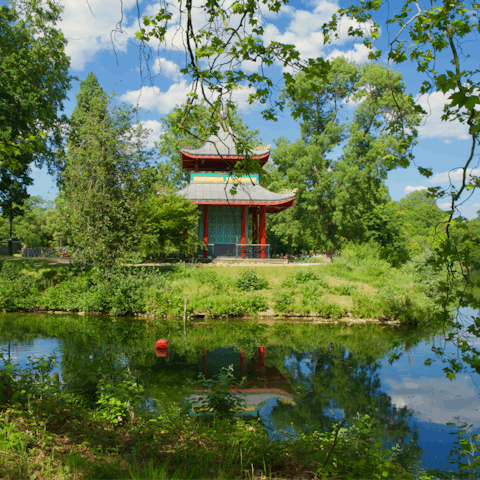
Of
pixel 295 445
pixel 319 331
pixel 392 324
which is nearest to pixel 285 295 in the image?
pixel 319 331

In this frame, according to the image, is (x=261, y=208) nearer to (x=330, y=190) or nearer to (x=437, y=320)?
(x=330, y=190)

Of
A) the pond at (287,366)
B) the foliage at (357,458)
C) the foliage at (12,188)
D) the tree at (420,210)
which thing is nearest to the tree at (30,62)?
the foliage at (12,188)

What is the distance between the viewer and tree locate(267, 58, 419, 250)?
27625 mm

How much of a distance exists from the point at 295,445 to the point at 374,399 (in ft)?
11.9

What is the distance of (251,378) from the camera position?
8.62 meters

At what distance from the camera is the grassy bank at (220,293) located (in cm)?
1537

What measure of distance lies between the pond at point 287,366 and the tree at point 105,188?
2.94 meters

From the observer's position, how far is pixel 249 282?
55.1 feet

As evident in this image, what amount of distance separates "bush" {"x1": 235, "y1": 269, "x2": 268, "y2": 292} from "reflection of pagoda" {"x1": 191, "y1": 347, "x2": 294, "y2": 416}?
559cm

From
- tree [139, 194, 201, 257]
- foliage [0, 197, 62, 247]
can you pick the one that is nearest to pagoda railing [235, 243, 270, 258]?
tree [139, 194, 201, 257]

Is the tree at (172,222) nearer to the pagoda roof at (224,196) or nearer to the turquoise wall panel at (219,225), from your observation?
the pagoda roof at (224,196)

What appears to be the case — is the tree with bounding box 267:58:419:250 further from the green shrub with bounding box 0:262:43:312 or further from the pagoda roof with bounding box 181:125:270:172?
A: the green shrub with bounding box 0:262:43:312

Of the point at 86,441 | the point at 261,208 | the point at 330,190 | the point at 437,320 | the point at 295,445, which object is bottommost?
the point at 295,445

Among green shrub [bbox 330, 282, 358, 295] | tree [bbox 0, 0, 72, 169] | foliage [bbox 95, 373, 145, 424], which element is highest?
tree [bbox 0, 0, 72, 169]
